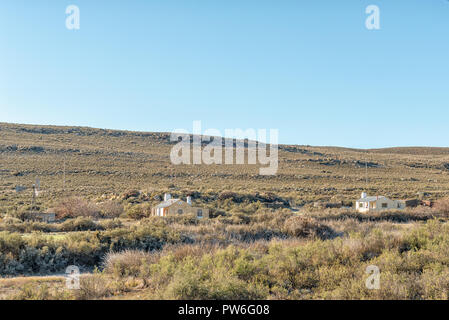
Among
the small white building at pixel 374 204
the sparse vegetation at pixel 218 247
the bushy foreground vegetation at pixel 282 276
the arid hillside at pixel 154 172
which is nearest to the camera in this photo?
the bushy foreground vegetation at pixel 282 276

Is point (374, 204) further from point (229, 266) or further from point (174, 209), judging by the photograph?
point (229, 266)

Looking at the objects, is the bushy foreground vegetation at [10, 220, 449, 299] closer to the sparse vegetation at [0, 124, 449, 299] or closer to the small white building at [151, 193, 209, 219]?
the sparse vegetation at [0, 124, 449, 299]

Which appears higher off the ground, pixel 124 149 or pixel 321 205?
pixel 124 149

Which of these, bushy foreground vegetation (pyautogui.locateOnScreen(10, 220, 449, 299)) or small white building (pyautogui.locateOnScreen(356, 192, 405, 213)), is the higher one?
bushy foreground vegetation (pyautogui.locateOnScreen(10, 220, 449, 299))

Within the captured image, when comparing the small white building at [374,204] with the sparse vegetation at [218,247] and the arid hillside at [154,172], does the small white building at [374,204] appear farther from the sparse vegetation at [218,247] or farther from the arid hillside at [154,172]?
the arid hillside at [154,172]

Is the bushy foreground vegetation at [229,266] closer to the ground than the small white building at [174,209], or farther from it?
farther from it

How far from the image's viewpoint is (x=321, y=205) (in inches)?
1319

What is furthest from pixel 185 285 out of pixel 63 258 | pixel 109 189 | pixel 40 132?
pixel 40 132

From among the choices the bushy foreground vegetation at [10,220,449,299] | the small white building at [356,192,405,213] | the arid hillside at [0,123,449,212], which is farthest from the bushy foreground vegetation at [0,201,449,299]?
the arid hillside at [0,123,449,212]

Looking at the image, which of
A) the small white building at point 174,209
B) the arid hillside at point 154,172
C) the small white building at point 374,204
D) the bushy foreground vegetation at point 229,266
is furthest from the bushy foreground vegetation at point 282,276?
the arid hillside at point 154,172

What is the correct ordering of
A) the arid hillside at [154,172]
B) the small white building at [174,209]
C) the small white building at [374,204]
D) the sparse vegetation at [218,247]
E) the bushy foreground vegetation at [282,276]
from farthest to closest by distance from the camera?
the arid hillside at [154,172] < the small white building at [374,204] < the small white building at [174,209] < the sparse vegetation at [218,247] < the bushy foreground vegetation at [282,276]
